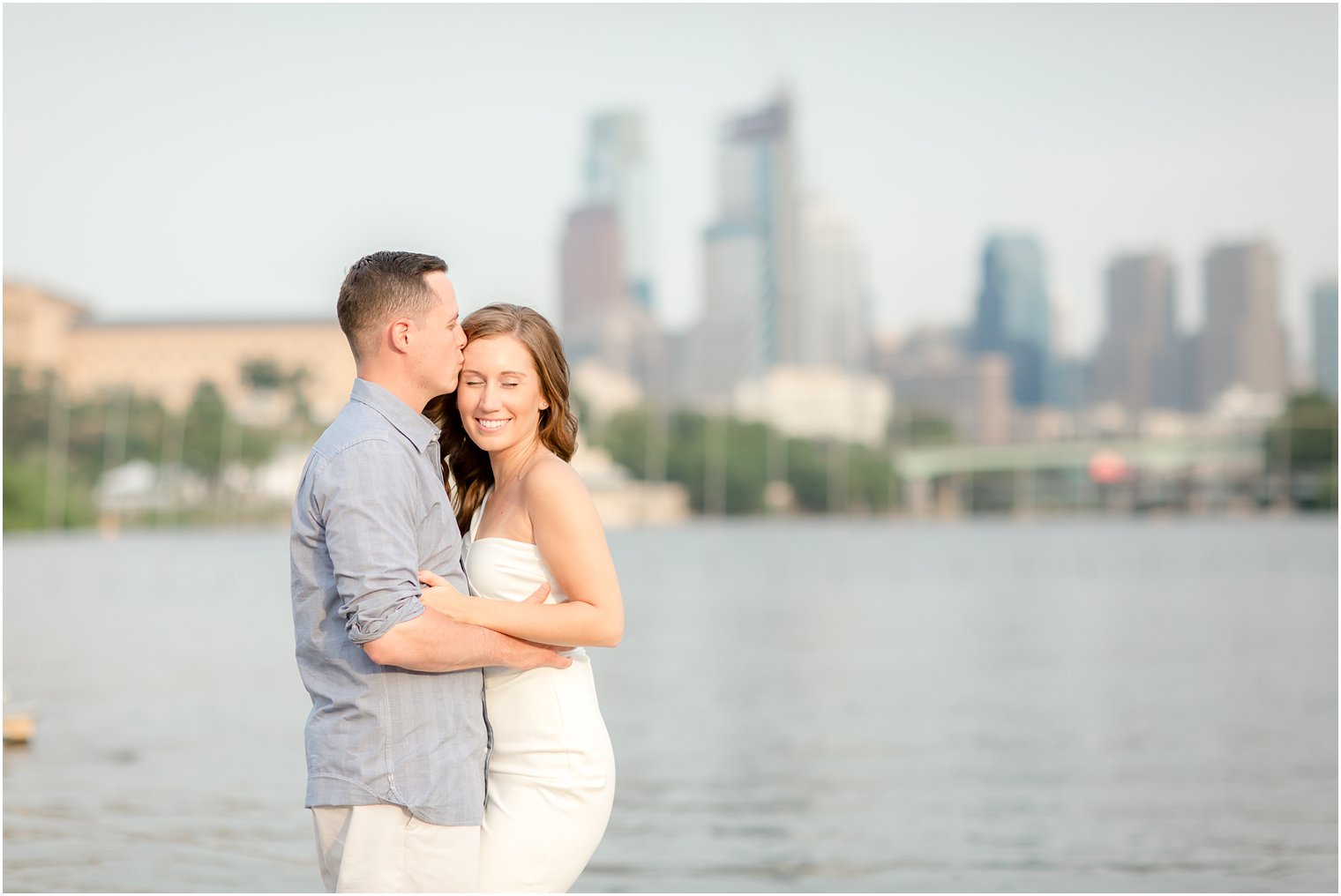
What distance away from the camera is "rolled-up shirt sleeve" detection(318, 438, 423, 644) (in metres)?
2.87

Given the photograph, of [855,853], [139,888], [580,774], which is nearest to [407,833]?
[580,774]

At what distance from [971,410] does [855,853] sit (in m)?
85.0

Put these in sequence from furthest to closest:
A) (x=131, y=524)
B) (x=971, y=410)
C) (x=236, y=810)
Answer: (x=971, y=410), (x=131, y=524), (x=236, y=810)

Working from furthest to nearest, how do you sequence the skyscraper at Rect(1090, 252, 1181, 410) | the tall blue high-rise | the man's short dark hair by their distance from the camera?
the tall blue high-rise → the skyscraper at Rect(1090, 252, 1181, 410) → the man's short dark hair

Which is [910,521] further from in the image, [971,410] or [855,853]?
[855,853]

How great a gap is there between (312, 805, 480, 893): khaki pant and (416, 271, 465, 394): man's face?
851mm

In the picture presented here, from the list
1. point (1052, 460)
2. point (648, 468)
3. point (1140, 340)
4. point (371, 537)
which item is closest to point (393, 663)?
point (371, 537)

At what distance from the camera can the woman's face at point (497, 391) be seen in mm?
3295

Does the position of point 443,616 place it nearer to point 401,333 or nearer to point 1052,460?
point 401,333

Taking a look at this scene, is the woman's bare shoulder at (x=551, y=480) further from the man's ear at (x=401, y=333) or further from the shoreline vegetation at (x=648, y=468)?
the shoreline vegetation at (x=648, y=468)

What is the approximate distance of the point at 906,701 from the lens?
14133mm

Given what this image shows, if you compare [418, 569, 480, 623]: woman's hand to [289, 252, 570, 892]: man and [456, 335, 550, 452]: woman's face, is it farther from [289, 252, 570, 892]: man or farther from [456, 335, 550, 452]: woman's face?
[456, 335, 550, 452]: woman's face

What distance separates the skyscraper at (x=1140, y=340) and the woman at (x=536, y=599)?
93.8 m

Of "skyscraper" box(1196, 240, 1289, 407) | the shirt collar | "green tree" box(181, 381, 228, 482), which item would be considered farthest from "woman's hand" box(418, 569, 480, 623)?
"skyscraper" box(1196, 240, 1289, 407)
